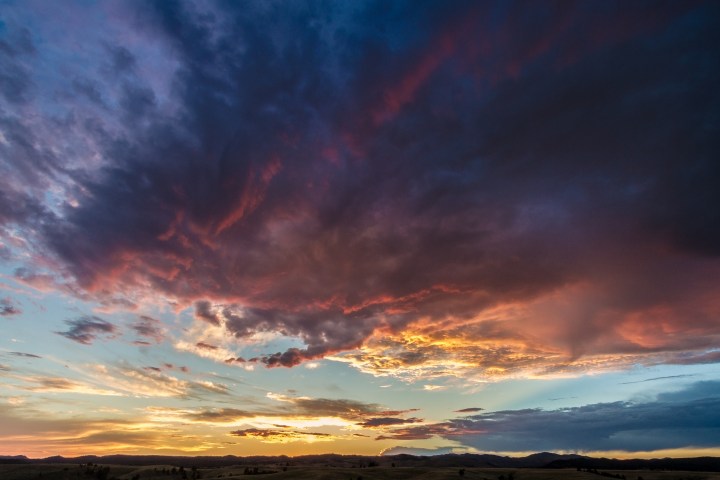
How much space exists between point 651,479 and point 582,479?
40.7 ft

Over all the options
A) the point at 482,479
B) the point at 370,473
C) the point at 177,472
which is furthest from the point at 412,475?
the point at 177,472

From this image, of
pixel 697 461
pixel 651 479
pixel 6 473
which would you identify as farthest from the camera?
pixel 697 461

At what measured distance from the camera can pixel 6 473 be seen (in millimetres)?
62094

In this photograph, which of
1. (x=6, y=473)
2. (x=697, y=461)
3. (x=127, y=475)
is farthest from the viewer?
(x=697, y=461)

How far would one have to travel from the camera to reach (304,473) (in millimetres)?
63688

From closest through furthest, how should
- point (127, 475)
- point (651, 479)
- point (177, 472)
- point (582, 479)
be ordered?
point (582, 479) < point (651, 479) < point (127, 475) < point (177, 472)

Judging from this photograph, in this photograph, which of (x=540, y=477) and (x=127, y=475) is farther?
(x=127, y=475)

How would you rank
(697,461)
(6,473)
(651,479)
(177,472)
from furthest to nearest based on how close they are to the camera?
(697,461)
(177,472)
(6,473)
(651,479)

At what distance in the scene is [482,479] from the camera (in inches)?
2314

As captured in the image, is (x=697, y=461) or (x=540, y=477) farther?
(x=697, y=461)

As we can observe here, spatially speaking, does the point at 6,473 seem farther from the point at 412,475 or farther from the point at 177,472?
the point at 412,475

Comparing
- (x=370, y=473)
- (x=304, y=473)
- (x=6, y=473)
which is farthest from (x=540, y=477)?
(x=6, y=473)

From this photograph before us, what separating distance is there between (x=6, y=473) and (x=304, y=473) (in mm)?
42925

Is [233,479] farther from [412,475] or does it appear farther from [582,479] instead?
[582,479]
